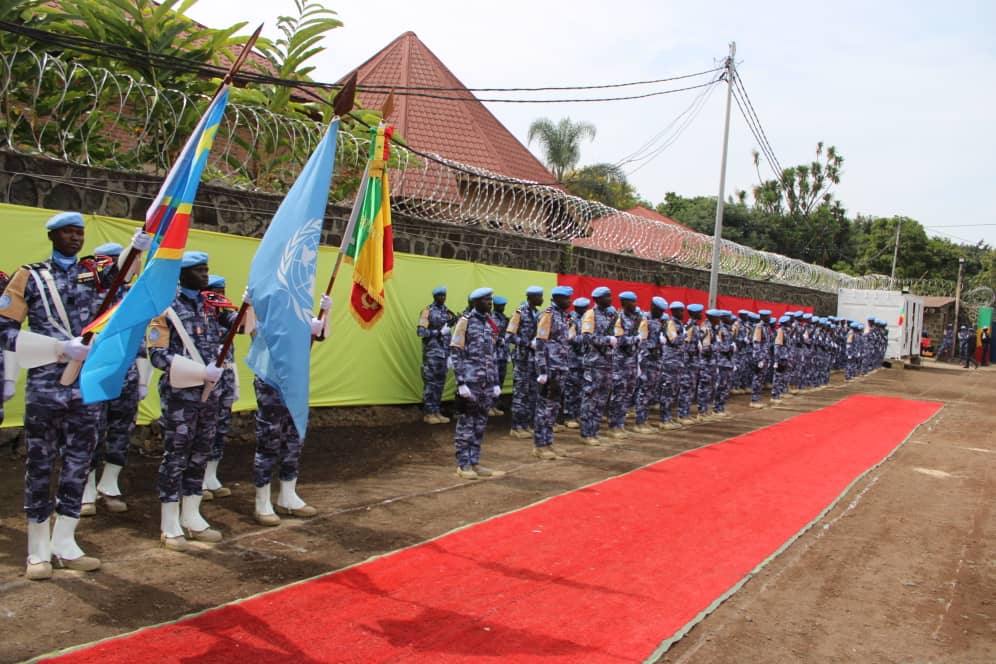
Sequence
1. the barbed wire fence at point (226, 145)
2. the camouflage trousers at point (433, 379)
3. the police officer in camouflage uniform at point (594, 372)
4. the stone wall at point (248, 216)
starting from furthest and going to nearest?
the camouflage trousers at point (433, 379) < the police officer in camouflage uniform at point (594, 372) < the barbed wire fence at point (226, 145) < the stone wall at point (248, 216)

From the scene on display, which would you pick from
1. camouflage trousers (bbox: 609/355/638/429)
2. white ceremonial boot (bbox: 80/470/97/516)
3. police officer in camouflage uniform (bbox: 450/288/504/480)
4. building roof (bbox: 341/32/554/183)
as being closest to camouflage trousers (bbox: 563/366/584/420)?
camouflage trousers (bbox: 609/355/638/429)

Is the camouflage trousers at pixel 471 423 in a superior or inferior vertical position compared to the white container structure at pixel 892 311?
inferior

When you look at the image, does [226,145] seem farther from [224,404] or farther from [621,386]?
[621,386]

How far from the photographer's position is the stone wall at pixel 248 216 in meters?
6.63

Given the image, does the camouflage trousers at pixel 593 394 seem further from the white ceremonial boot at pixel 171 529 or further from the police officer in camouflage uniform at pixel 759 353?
the police officer in camouflage uniform at pixel 759 353

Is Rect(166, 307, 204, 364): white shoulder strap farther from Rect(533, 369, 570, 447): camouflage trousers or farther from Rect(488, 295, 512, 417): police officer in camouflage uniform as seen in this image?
Rect(488, 295, 512, 417): police officer in camouflage uniform

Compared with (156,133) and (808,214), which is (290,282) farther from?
(808,214)

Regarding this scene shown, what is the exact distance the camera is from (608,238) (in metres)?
15.3

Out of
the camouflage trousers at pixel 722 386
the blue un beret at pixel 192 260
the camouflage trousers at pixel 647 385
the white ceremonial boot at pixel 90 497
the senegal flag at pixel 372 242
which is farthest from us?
the camouflage trousers at pixel 722 386

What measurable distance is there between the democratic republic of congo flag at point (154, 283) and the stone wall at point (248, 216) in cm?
297

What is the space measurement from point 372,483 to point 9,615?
11.8ft

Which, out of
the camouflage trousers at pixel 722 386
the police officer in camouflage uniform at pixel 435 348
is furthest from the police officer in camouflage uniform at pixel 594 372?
the camouflage trousers at pixel 722 386

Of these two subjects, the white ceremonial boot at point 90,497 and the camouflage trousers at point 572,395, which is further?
the camouflage trousers at point 572,395

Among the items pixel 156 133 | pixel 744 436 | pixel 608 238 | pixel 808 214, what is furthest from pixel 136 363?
pixel 808 214
